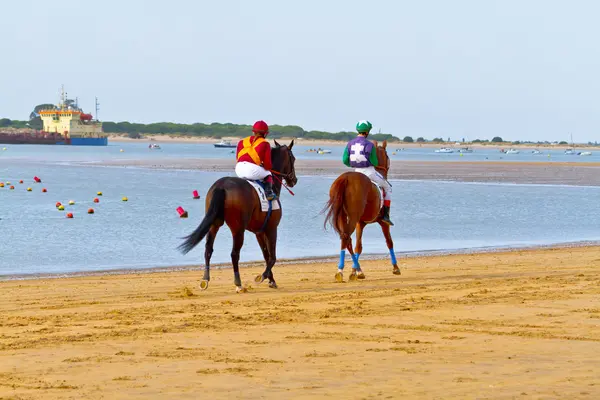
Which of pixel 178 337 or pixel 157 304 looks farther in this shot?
pixel 157 304

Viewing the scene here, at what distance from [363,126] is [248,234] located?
12.0m

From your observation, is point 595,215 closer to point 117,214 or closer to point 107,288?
point 117,214

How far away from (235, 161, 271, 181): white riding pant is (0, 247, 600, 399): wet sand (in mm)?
1737

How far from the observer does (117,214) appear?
1425 inches

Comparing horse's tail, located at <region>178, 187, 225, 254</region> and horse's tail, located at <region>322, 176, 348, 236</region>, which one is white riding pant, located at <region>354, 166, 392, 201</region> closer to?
horse's tail, located at <region>322, 176, 348, 236</region>

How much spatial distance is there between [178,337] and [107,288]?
5267 millimetres

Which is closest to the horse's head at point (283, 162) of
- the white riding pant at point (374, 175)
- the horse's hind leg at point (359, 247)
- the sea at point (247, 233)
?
the white riding pant at point (374, 175)

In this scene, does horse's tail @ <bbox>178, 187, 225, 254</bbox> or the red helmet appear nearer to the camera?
horse's tail @ <bbox>178, 187, 225, 254</bbox>

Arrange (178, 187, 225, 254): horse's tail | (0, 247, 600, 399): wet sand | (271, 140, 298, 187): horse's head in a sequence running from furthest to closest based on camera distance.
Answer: (271, 140, 298, 187): horse's head
(178, 187, 225, 254): horse's tail
(0, 247, 600, 399): wet sand

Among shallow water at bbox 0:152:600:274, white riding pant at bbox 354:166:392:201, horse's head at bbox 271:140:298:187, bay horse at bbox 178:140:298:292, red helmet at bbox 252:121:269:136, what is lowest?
shallow water at bbox 0:152:600:274

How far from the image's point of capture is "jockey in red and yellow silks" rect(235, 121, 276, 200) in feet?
49.6

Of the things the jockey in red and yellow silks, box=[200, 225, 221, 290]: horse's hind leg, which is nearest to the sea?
box=[200, 225, 221, 290]: horse's hind leg

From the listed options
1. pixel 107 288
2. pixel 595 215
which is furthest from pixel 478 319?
pixel 595 215

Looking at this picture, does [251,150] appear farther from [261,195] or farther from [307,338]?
[307,338]
